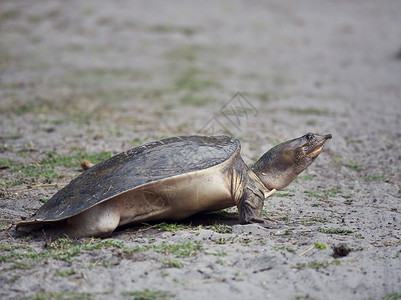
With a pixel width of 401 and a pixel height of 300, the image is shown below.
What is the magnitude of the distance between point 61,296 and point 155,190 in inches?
41.5

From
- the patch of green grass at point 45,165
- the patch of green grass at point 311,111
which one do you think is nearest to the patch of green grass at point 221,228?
the patch of green grass at point 45,165

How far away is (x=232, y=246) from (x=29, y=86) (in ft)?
23.5

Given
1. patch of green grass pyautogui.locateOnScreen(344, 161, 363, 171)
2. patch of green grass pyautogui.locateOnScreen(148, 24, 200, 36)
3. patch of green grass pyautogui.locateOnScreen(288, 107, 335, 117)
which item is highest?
patch of green grass pyautogui.locateOnScreen(148, 24, 200, 36)

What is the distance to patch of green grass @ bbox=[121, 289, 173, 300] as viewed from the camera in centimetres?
244

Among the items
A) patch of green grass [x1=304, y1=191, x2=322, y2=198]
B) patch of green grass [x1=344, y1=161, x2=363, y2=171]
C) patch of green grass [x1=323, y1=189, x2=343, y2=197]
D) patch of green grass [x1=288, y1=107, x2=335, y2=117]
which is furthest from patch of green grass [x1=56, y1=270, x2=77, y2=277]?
patch of green grass [x1=288, y1=107, x2=335, y2=117]

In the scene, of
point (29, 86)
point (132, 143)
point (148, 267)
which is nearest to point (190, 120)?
point (132, 143)

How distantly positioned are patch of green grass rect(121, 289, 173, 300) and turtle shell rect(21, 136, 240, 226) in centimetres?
84

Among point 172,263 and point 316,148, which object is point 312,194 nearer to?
point 316,148

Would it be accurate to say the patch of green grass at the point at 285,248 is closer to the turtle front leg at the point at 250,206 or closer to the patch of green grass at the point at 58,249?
the turtle front leg at the point at 250,206

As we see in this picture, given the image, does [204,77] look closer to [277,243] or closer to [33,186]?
[33,186]

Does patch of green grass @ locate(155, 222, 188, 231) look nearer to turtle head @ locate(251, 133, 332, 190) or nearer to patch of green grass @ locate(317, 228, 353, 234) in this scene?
Answer: turtle head @ locate(251, 133, 332, 190)

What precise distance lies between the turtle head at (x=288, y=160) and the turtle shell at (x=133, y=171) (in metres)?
0.39

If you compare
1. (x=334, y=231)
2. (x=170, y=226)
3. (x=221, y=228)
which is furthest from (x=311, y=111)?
(x=170, y=226)

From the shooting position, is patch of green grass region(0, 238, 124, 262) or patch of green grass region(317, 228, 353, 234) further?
patch of green grass region(317, 228, 353, 234)
